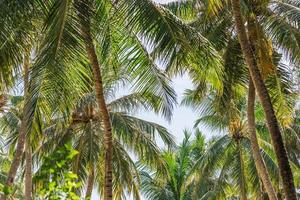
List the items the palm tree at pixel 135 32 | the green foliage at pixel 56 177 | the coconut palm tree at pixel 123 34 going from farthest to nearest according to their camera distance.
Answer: the palm tree at pixel 135 32
the coconut palm tree at pixel 123 34
the green foliage at pixel 56 177

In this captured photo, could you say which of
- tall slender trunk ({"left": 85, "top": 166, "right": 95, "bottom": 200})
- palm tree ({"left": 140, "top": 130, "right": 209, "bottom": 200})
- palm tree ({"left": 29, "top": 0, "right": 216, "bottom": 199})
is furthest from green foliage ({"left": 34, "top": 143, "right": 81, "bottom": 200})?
palm tree ({"left": 140, "top": 130, "right": 209, "bottom": 200})

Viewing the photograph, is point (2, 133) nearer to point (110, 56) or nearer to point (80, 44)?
point (110, 56)

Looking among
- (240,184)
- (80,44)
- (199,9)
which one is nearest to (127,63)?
(80,44)

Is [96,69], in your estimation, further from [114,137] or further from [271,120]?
[114,137]

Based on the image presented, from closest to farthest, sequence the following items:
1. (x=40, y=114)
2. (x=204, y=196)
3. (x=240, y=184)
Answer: (x=40, y=114)
(x=240, y=184)
(x=204, y=196)

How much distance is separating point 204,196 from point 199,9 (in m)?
9.05

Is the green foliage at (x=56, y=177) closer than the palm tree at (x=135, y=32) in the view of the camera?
Yes

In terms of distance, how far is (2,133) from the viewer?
18344 millimetres


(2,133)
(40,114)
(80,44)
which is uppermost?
(2,133)

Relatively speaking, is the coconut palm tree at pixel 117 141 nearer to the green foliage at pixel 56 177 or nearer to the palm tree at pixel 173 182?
the palm tree at pixel 173 182

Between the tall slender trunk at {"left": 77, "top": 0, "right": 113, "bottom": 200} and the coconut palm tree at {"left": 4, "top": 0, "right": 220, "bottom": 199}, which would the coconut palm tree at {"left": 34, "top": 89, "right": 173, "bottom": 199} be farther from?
the coconut palm tree at {"left": 4, "top": 0, "right": 220, "bottom": 199}

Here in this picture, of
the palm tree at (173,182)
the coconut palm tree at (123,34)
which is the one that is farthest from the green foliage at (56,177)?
the palm tree at (173,182)

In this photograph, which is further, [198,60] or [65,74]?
[198,60]

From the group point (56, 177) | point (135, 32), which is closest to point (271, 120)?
point (135, 32)
